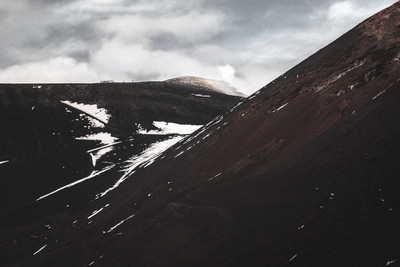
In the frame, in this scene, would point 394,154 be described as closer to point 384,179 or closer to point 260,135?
point 384,179

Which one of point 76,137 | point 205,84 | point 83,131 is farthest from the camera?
point 205,84

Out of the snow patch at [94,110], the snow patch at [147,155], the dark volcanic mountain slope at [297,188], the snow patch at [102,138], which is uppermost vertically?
the snow patch at [94,110]

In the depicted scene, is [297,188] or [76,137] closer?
[297,188]

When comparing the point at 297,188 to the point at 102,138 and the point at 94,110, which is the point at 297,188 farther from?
the point at 94,110

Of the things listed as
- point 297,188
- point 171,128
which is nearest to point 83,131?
point 171,128

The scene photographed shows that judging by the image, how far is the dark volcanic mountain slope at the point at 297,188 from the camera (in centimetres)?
477

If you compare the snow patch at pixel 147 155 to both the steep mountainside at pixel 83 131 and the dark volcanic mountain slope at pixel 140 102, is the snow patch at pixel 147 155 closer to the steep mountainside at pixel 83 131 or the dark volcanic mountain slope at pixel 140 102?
the steep mountainside at pixel 83 131

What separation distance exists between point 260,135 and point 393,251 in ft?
21.3

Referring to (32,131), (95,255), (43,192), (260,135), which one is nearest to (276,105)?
(260,135)

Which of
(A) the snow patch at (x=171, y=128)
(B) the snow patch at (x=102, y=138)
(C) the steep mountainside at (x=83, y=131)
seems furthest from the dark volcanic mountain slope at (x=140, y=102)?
(B) the snow patch at (x=102, y=138)

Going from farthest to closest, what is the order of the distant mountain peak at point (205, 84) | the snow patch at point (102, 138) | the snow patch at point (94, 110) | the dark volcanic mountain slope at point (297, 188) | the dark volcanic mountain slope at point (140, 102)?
the distant mountain peak at point (205, 84) → the dark volcanic mountain slope at point (140, 102) → the snow patch at point (94, 110) → the snow patch at point (102, 138) → the dark volcanic mountain slope at point (297, 188)

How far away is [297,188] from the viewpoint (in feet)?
20.9

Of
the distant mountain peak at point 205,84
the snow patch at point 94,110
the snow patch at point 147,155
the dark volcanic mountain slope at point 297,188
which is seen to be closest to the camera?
the dark volcanic mountain slope at point 297,188

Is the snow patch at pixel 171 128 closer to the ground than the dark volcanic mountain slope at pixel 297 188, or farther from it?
farther from it
